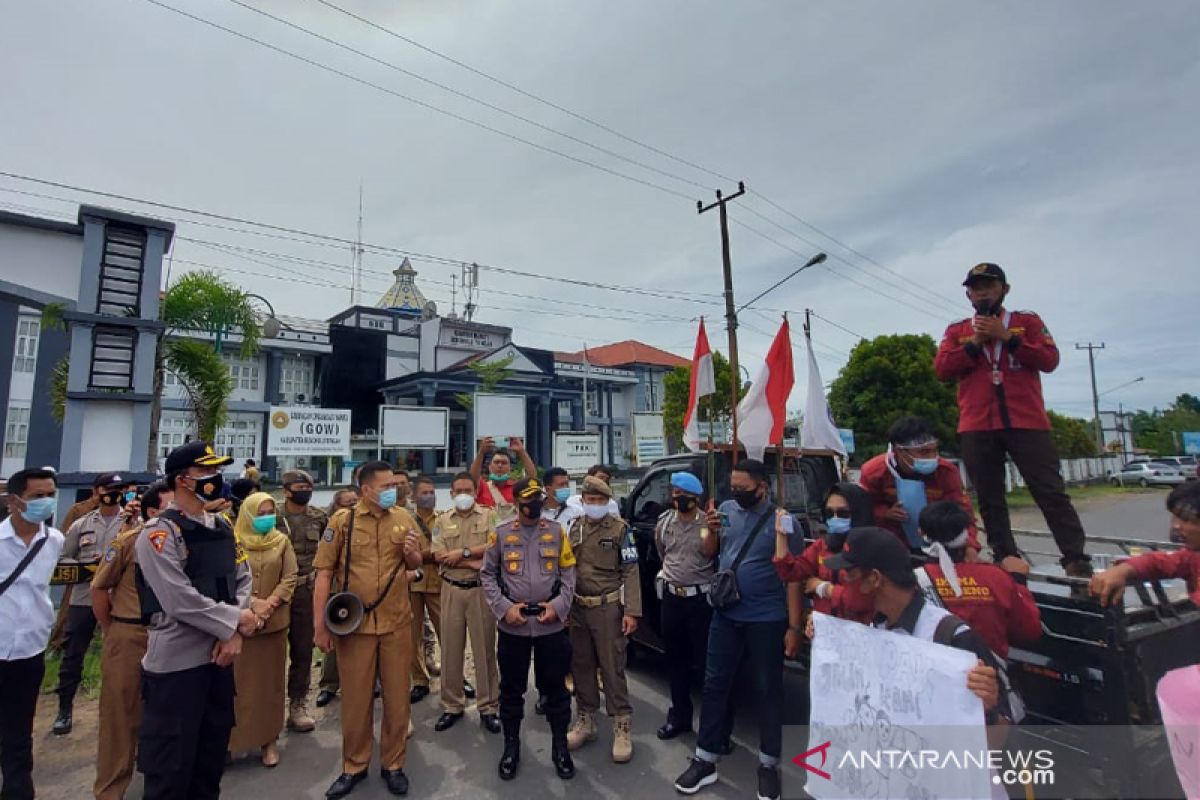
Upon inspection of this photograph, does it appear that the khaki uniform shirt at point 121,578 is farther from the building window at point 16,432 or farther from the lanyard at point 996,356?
Result: the building window at point 16,432

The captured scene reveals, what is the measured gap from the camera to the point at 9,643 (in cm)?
→ 301

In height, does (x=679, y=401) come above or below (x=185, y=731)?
above

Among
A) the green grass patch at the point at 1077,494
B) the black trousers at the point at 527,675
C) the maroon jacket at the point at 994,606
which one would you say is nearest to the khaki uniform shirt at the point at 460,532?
the black trousers at the point at 527,675

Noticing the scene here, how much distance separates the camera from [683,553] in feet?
12.7

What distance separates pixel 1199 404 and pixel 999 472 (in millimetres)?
104075

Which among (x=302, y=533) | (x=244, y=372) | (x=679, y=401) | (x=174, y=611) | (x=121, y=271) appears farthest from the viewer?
(x=679, y=401)

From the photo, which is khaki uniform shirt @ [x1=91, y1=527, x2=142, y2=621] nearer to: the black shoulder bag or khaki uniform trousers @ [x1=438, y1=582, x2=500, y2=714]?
khaki uniform trousers @ [x1=438, y1=582, x2=500, y2=714]

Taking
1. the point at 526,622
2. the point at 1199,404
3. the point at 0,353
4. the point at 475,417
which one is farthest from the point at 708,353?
the point at 1199,404

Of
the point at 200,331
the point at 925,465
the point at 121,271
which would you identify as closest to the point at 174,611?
the point at 925,465

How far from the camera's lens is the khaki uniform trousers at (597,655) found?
151 inches

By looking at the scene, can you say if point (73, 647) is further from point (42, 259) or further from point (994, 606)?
point (994, 606)

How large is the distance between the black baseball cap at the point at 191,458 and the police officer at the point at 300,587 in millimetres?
1675

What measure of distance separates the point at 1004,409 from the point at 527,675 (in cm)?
330

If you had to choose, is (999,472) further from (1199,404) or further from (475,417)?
(1199,404)
